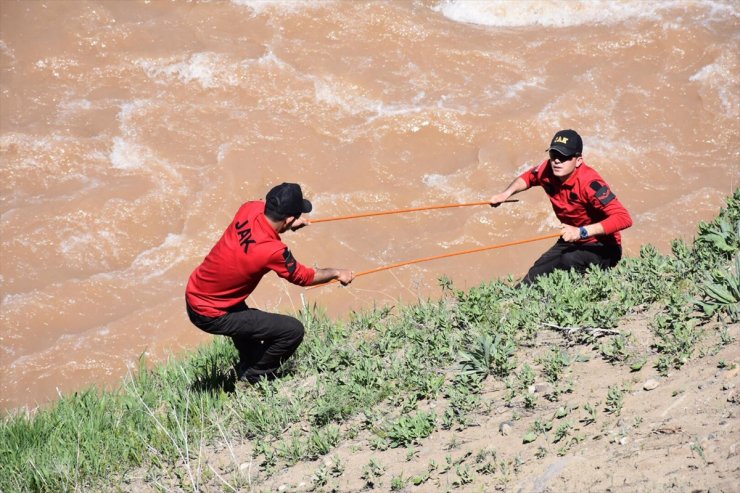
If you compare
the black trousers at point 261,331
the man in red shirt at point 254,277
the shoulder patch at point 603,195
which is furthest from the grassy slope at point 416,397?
the shoulder patch at point 603,195

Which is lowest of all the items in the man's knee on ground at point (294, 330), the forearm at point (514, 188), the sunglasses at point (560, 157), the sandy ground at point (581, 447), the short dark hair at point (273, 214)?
the sandy ground at point (581, 447)

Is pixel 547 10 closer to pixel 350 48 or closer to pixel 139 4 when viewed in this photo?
pixel 350 48

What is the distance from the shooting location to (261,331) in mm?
6559

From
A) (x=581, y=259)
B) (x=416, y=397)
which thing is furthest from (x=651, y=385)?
(x=581, y=259)

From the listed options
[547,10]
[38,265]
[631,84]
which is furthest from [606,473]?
[547,10]

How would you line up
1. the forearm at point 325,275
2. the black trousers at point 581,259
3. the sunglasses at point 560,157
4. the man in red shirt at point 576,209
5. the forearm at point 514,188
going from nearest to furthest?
the forearm at point 325,275
the man in red shirt at point 576,209
the sunglasses at point 560,157
the black trousers at point 581,259
the forearm at point 514,188

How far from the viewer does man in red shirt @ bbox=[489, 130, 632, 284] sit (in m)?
7.14

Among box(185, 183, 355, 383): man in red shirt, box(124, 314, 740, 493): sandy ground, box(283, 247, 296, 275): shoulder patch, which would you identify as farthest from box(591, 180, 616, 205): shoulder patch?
box(283, 247, 296, 275): shoulder patch

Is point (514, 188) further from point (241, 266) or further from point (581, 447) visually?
point (581, 447)

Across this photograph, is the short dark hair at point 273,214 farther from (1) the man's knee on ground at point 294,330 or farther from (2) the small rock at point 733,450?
(2) the small rock at point 733,450

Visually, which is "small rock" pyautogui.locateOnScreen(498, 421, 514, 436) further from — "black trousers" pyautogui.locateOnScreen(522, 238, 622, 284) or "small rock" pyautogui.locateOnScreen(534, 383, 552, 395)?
"black trousers" pyautogui.locateOnScreen(522, 238, 622, 284)

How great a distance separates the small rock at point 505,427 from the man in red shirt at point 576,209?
2.14 meters

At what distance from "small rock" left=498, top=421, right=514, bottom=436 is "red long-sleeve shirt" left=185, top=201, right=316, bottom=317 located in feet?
5.69

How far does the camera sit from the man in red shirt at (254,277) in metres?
6.30
